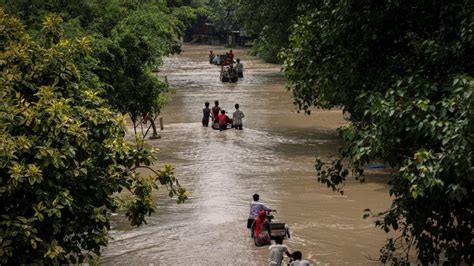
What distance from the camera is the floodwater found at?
40.9 ft

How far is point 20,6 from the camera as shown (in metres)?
15.8

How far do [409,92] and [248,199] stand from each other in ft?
28.9

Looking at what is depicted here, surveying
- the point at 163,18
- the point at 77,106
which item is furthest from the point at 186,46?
the point at 77,106

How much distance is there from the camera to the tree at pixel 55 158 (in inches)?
276

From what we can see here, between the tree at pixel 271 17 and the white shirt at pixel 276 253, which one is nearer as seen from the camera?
the white shirt at pixel 276 253

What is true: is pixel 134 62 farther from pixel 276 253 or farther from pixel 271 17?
pixel 271 17

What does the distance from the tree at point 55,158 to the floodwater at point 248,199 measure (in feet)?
13.9

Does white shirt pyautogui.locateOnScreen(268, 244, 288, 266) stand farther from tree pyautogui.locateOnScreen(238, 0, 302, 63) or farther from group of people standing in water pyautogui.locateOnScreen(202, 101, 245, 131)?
tree pyautogui.locateOnScreen(238, 0, 302, 63)

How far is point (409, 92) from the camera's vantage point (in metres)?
7.58

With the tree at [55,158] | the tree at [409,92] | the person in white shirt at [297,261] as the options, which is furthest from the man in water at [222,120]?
the tree at [55,158]

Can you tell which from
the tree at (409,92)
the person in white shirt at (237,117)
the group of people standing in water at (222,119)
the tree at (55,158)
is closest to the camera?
the tree at (409,92)

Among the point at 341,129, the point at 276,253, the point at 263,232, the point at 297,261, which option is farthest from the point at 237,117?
the point at 341,129

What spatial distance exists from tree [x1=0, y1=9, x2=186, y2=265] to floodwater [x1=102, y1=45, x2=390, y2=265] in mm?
4225

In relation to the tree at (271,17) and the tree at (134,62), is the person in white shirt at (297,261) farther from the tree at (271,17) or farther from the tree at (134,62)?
the tree at (271,17)
